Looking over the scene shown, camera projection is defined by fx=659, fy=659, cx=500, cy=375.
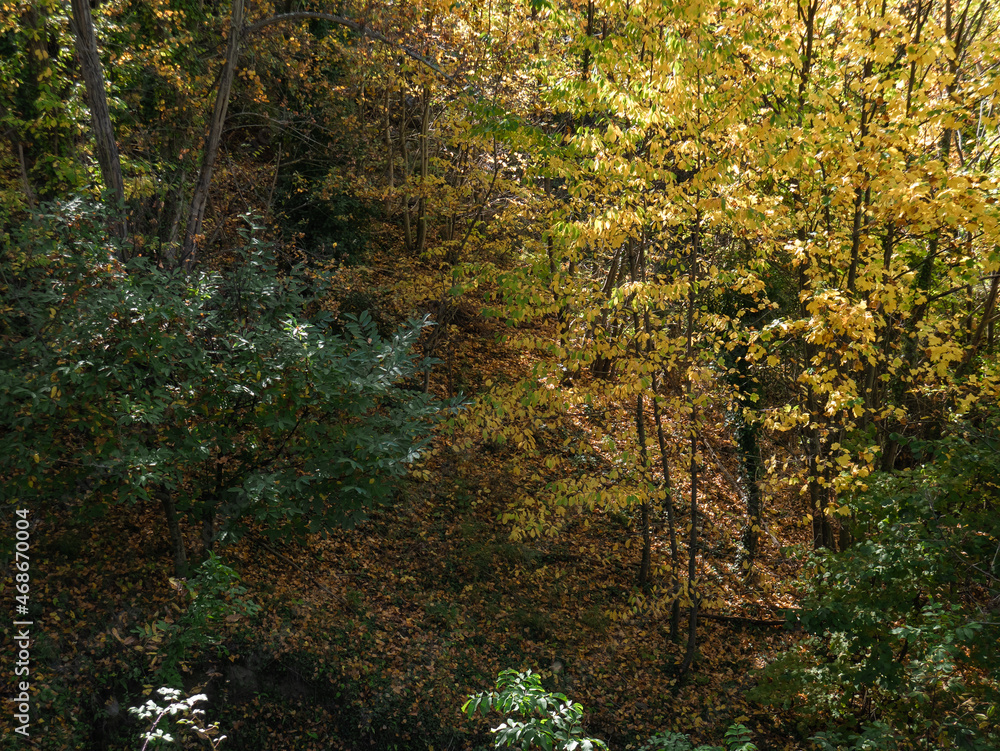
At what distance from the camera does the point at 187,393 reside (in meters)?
5.22

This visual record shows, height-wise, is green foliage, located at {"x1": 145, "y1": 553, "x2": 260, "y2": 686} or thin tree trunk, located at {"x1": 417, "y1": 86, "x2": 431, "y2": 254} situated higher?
thin tree trunk, located at {"x1": 417, "y1": 86, "x2": 431, "y2": 254}

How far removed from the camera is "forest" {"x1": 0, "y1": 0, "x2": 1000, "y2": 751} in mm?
5156

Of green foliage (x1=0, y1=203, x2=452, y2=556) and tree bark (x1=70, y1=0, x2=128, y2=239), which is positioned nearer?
green foliage (x1=0, y1=203, x2=452, y2=556)

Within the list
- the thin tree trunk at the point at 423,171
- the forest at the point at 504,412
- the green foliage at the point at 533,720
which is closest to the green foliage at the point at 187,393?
the forest at the point at 504,412

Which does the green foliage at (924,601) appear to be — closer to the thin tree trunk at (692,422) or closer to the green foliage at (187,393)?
the thin tree trunk at (692,422)

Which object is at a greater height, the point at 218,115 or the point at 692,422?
the point at 218,115

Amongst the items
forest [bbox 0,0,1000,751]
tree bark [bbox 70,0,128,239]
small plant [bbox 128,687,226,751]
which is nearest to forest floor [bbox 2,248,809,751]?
forest [bbox 0,0,1000,751]

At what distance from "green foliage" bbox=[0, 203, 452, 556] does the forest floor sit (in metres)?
0.98

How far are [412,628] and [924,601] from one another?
17.4ft

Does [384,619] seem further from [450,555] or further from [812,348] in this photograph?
[812,348]

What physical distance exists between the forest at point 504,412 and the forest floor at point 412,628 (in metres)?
0.04

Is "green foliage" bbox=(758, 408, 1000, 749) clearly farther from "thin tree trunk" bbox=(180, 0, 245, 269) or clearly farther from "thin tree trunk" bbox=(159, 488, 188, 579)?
"thin tree trunk" bbox=(180, 0, 245, 269)

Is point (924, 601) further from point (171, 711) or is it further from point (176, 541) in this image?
point (176, 541)

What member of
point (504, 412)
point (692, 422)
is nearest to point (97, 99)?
point (504, 412)
